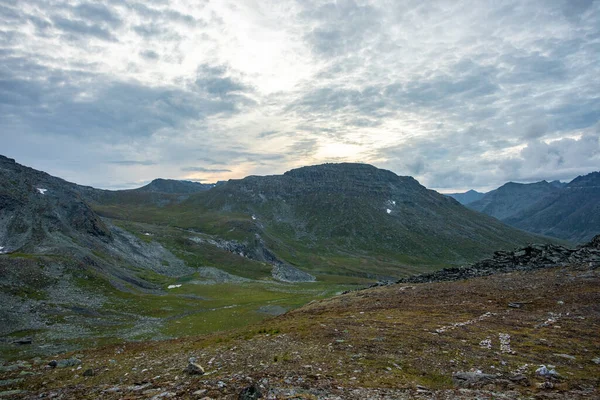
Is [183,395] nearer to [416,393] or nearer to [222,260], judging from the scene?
[416,393]

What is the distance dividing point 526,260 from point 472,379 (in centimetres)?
4103

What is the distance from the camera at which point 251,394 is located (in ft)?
40.8

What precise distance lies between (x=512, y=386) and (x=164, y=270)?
128m

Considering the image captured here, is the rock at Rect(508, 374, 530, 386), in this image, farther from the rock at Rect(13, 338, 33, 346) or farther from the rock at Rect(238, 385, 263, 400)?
the rock at Rect(13, 338, 33, 346)

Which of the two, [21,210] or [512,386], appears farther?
[21,210]

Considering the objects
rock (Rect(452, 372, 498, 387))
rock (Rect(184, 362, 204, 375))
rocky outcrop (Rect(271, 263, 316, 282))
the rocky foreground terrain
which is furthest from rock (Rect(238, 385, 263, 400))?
rocky outcrop (Rect(271, 263, 316, 282))

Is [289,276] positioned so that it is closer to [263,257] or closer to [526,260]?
[263,257]

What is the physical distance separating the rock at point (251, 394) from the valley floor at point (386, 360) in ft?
0.37

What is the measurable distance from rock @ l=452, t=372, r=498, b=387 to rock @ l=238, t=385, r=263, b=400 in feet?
31.0

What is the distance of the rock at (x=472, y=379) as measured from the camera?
1494cm

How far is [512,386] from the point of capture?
47.1 ft

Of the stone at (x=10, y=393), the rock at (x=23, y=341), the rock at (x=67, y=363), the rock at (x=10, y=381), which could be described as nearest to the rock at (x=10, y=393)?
the stone at (x=10, y=393)

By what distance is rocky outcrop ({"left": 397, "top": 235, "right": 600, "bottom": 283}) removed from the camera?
42.7m

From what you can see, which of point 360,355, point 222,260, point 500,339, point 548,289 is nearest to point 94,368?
point 360,355
